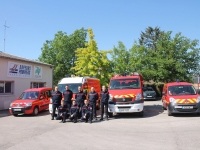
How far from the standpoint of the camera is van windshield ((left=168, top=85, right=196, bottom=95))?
1320 centimetres

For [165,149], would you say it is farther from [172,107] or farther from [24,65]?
[24,65]

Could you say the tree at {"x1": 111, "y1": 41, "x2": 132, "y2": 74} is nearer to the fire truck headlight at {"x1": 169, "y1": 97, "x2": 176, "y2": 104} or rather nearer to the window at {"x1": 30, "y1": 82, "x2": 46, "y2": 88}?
the window at {"x1": 30, "y1": 82, "x2": 46, "y2": 88}

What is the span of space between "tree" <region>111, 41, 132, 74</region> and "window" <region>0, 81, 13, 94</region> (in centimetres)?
1605

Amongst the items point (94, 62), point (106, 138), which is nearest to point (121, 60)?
point (94, 62)

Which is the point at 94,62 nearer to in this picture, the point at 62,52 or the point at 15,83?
the point at 15,83

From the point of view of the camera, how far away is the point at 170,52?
29.9 meters

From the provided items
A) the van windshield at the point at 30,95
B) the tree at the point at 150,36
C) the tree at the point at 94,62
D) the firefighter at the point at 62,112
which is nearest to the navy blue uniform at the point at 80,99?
the firefighter at the point at 62,112

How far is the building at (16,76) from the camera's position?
18.3 metres

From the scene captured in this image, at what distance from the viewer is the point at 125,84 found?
13594 mm

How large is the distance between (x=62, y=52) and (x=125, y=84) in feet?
101

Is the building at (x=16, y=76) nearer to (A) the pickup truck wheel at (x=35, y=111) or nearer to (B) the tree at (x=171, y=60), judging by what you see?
(A) the pickup truck wheel at (x=35, y=111)

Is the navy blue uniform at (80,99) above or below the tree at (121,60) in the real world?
below

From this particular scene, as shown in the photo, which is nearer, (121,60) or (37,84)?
(37,84)

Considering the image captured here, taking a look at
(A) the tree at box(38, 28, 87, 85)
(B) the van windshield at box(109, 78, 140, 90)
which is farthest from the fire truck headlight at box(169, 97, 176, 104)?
(A) the tree at box(38, 28, 87, 85)
